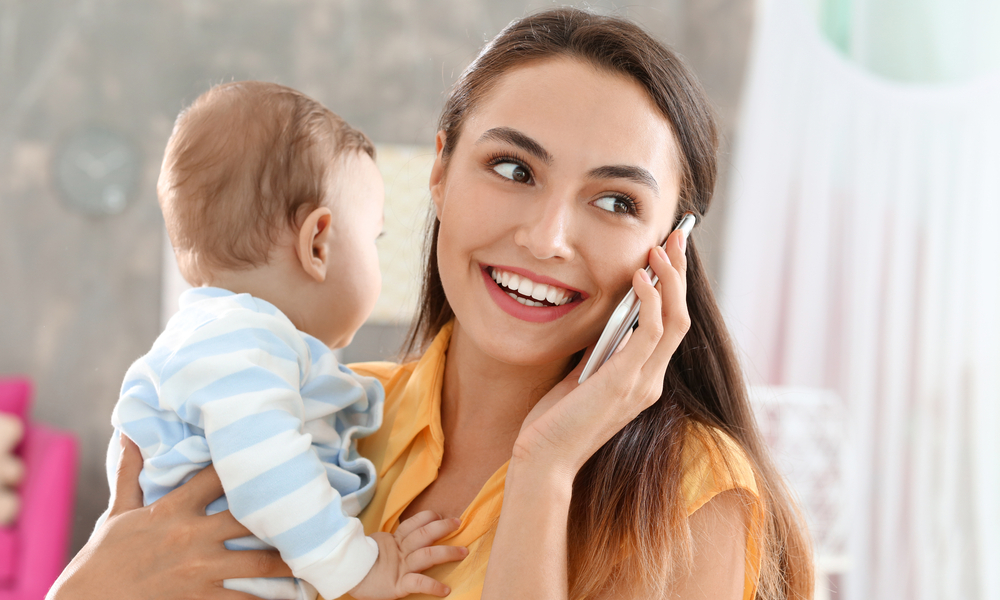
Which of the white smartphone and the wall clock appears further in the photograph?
the wall clock

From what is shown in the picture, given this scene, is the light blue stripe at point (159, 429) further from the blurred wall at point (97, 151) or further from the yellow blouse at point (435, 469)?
the blurred wall at point (97, 151)

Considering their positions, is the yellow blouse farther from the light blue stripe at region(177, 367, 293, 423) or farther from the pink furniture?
the pink furniture

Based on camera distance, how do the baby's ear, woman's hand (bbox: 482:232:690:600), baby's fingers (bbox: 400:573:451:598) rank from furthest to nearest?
1. the baby's ear
2. baby's fingers (bbox: 400:573:451:598)
3. woman's hand (bbox: 482:232:690:600)

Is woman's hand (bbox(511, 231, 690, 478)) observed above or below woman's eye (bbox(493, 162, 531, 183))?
below

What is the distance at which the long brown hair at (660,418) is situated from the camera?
109 centimetres

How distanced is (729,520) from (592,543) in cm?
19

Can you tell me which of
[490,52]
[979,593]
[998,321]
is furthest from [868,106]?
[490,52]

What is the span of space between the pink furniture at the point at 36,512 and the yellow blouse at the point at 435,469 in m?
2.99

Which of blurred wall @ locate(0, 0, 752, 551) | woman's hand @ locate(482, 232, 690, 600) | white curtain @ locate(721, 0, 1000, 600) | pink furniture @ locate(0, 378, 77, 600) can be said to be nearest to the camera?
woman's hand @ locate(482, 232, 690, 600)

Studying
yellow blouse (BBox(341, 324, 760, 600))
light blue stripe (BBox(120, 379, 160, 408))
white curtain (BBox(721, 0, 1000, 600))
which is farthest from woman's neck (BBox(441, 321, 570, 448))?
white curtain (BBox(721, 0, 1000, 600))

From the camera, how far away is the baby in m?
1.10

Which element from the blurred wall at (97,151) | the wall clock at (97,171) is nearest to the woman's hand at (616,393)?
the blurred wall at (97,151)

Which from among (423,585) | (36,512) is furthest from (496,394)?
(36,512)

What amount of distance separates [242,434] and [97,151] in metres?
4.02
